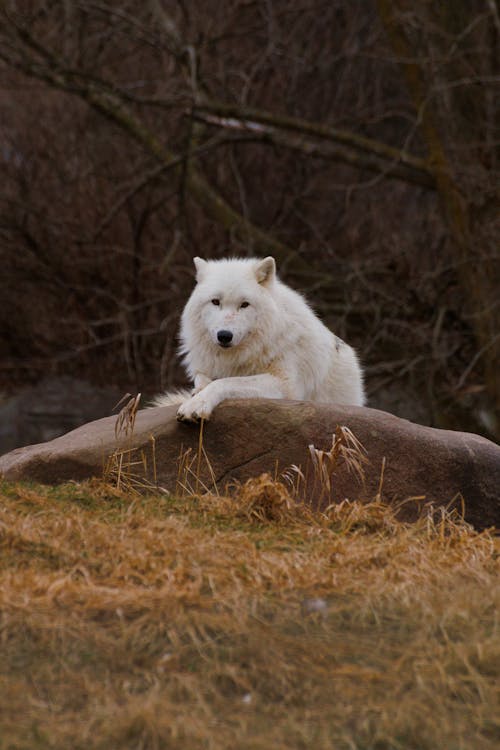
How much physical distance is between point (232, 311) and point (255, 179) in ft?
24.4

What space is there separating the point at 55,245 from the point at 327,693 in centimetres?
1022

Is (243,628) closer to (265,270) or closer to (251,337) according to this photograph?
(251,337)

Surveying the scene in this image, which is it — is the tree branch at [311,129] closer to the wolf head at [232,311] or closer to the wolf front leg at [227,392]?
the wolf head at [232,311]

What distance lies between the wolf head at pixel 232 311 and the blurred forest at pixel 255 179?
305cm

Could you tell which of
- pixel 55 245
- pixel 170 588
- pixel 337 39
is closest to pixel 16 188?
pixel 55 245

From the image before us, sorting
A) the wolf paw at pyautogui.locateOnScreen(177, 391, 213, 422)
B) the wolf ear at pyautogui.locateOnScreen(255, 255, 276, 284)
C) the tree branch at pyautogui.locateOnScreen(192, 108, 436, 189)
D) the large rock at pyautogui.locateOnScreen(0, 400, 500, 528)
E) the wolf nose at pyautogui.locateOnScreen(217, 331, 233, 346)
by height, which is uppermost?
the tree branch at pyautogui.locateOnScreen(192, 108, 436, 189)

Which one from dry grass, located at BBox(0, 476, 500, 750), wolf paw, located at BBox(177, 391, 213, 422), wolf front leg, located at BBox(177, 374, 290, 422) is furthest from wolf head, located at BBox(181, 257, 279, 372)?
dry grass, located at BBox(0, 476, 500, 750)

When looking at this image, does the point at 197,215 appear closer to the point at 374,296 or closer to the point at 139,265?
the point at 139,265

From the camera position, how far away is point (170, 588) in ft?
12.5

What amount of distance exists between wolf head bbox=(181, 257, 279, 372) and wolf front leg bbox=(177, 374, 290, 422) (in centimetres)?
22

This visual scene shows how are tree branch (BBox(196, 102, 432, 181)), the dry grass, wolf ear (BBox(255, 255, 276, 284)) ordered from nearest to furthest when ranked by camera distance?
1. the dry grass
2. wolf ear (BBox(255, 255, 276, 284))
3. tree branch (BBox(196, 102, 432, 181))

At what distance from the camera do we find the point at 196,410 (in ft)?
17.6

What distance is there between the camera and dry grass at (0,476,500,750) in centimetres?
302

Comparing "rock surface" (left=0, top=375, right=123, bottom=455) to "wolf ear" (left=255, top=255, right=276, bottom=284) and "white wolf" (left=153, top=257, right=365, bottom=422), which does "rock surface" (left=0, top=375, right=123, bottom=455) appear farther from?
"wolf ear" (left=255, top=255, right=276, bottom=284)
